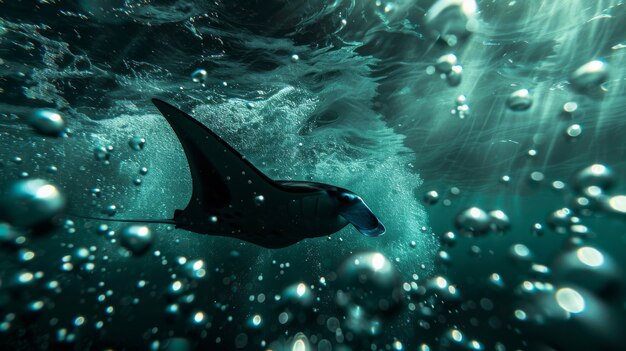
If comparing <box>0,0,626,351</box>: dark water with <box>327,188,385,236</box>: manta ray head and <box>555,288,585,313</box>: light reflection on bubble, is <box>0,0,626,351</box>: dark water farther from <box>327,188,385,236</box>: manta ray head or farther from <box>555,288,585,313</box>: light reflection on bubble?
<box>327,188,385,236</box>: manta ray head

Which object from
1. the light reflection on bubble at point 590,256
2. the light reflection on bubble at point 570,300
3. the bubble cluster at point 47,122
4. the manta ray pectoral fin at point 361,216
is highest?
the light reflection on bubble at point 590,256

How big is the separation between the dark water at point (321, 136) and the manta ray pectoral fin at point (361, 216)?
2.68 ft

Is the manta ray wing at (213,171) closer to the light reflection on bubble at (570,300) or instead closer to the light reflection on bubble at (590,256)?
the light reflection on bubble at (570,300)

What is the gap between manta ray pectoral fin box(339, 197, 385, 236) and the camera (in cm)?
359

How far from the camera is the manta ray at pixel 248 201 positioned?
3580 mm

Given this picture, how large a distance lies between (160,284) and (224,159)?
12.6 metres

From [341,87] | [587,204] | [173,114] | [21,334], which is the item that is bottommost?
[21,334]

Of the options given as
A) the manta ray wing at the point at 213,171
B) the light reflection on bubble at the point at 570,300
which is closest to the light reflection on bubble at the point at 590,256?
the light reflection on bubble at the point at 570,300

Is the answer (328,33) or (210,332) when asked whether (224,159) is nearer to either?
(328,33)

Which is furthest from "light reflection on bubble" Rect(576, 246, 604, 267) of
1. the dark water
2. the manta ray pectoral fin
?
the manta ray pectoral fin

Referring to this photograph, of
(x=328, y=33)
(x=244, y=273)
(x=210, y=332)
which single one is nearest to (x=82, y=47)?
(x=328, y=33)

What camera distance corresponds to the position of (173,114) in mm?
3527

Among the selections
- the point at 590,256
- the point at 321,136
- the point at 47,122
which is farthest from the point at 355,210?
the point at 321,136

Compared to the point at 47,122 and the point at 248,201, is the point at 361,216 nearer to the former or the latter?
the point at 248,201
